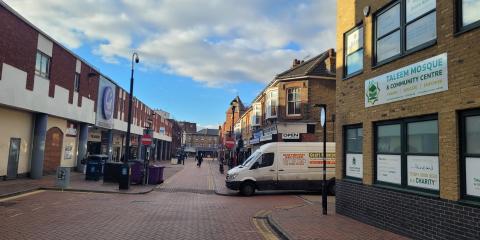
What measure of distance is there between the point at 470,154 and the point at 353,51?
602cm

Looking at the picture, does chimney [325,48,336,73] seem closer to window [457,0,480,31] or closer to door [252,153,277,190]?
door [252,153,277,190]

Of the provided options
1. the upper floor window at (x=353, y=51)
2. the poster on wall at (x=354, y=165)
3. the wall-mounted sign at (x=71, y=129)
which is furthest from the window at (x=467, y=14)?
the wall-mounted sign at (x=71, y=129)

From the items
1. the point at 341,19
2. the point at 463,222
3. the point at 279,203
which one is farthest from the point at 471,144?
the point at 279,203

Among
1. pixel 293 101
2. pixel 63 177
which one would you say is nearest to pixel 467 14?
pixel 63 177

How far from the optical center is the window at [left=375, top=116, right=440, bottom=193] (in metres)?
9.09

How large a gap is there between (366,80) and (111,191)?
13023mm

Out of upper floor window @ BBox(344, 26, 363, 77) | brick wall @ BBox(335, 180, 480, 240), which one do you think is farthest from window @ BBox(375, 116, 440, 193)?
upper floor window @ BBox(344, 26, 363, 77)

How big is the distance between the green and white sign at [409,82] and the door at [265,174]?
9.57m

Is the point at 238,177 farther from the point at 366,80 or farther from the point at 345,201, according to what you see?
the point at 366,80

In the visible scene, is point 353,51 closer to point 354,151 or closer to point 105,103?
point 354,151

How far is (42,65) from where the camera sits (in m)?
23.8

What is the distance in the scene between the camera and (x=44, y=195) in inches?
679

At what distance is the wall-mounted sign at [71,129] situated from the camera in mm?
29578

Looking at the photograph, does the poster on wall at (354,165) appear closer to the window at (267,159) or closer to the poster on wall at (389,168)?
the poster on wall at (389,168)
